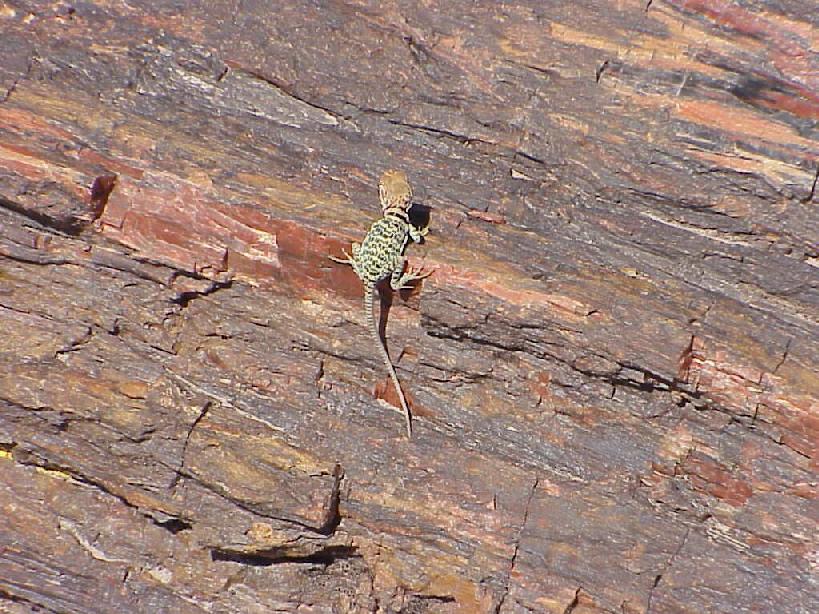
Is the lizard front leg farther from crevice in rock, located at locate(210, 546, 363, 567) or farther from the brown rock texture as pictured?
crevice in rock, located at locate(210, 546, 363, 567)

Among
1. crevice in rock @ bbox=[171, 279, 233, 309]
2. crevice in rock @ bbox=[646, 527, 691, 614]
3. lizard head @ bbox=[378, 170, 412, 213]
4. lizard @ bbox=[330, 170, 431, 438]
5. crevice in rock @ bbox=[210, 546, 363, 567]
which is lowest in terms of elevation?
crevice in rock @ bbox=[210, 546, 363, 567]

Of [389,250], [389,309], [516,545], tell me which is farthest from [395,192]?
[516,545]

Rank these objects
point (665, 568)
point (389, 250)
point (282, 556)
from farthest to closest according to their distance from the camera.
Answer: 1. point (282, 556)
2. point (389, 250)
3. point (665, 568)

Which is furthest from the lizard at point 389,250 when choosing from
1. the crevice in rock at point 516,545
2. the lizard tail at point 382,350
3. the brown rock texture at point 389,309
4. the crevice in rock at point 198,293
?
the crevice in rock at point 516,545

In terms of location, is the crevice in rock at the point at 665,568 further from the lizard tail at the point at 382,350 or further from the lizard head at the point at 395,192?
the lizard head at the point at 395,192

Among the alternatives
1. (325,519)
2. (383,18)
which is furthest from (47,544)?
(383,18)

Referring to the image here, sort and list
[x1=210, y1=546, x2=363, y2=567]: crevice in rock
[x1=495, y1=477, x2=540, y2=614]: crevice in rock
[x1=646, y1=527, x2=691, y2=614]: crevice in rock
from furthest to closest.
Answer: [x1=210, y1=546, x2=363, y2=567]: crevice in rock
[x1=495, y1=477, x2=540, y2=614]: crevice in rock
[x1=646, y1=527, x2=691, y2=614]: crevice in rock

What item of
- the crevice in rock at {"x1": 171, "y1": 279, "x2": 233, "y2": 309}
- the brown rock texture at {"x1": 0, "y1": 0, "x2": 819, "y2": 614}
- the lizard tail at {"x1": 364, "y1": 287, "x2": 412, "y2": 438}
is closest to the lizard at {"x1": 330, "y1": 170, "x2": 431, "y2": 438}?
the lizard tail at {"x1": 364, "y1": 287, "x2": 412, "y2": 438}

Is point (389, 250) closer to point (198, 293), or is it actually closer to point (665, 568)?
point (198, 293)
